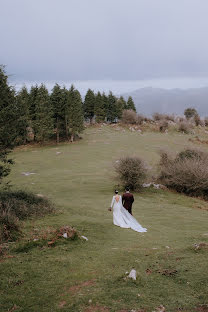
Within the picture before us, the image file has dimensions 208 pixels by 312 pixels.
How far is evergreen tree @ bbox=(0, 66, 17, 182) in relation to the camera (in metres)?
22.8

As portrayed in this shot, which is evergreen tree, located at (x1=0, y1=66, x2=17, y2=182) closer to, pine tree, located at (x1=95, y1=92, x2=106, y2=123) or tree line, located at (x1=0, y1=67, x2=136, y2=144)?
tree line, located at (x1=0, y1=67, x2=136, y2=144)

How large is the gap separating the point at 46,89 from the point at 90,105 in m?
38.7

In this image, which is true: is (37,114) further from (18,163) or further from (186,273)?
(186,273)

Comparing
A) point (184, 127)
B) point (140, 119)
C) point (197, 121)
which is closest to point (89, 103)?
point (140, 119)

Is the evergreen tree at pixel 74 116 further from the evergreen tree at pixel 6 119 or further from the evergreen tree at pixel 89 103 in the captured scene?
the evergreen tree at pixel 6 119

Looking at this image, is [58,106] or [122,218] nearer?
[122,218]

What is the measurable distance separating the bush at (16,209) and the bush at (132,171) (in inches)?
545

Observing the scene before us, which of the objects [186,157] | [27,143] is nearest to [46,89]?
[27,143]

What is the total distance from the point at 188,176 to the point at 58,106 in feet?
163

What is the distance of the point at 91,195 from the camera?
31.8m

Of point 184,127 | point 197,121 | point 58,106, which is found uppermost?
point 58,106

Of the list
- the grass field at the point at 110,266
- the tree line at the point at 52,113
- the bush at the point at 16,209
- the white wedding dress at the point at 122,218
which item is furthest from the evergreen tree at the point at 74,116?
the white wedding dress at the point at 122,218

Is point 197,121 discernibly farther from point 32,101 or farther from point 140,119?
point 32,101

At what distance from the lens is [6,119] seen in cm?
2342
